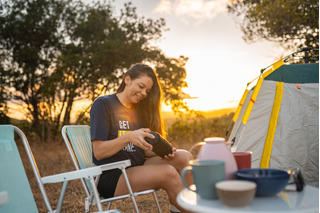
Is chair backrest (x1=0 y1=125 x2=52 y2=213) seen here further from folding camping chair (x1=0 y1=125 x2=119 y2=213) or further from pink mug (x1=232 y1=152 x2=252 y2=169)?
pink mug (x1=232 y1=152 x2=252 y2=169)

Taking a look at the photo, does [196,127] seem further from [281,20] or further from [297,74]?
[297,74]

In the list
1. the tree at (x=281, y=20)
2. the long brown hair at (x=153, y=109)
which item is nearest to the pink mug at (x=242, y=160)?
→ the long brown hair at (x=153, y=109)

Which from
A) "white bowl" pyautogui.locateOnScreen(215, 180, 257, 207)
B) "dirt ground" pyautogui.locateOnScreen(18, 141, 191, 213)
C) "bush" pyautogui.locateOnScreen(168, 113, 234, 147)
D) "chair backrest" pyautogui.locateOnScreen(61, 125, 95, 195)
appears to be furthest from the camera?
"bush" pyautogui.locateOnScreen(168, 113, 234, 147)

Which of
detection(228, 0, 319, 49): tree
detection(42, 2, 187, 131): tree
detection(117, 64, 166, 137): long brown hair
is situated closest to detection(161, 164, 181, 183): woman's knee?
detection(117, 64, 166, 137): long brown hair

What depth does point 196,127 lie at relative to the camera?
26.5 feet

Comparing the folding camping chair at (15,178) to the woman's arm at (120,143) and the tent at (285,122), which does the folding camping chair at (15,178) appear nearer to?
the woman's arm at (120,143)

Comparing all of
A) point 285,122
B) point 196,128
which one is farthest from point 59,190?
point 196,128

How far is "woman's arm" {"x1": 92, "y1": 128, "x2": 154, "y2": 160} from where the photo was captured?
1.55m

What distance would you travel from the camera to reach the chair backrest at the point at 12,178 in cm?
155

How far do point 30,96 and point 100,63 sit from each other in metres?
2.23

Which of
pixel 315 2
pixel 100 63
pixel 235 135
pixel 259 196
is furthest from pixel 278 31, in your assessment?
pixel 259 196

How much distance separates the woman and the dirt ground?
105 cm

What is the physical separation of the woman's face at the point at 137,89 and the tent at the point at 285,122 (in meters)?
1.42

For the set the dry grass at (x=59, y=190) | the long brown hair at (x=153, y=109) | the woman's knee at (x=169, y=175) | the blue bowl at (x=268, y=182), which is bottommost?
the dry grass at (x=59, y=190)
